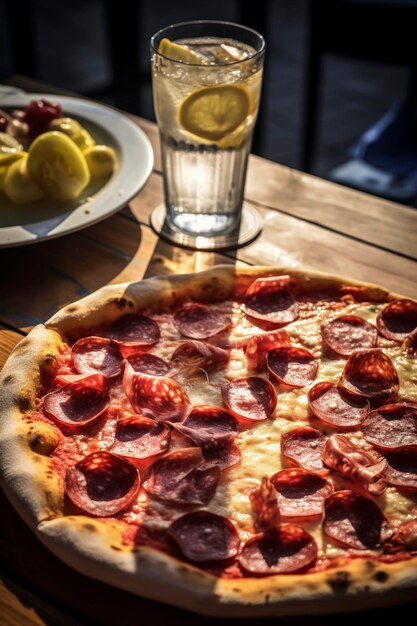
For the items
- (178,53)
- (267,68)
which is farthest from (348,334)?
(267,68)

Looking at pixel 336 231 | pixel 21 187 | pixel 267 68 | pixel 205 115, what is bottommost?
pixel 267 68

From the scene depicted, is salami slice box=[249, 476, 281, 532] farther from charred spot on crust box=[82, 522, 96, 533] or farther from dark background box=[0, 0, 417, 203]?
dark background box=[0, 0, 417, 203]

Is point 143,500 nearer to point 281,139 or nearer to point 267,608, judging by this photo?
point 267,608

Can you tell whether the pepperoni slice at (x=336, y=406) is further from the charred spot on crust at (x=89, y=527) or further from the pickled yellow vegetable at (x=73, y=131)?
the pickled yellow vegetable at (x=73, y=131)

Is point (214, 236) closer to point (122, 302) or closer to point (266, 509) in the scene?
point (122, 302)

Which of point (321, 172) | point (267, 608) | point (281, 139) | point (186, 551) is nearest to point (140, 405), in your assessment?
point (186, 551)

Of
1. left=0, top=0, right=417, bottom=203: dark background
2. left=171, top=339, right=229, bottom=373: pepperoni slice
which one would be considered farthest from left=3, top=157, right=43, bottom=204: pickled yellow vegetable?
left=0, top=0, right=417, bottom=203: dark background

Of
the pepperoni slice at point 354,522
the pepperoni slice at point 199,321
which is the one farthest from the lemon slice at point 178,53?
the pepperoni slice at point 354,522
